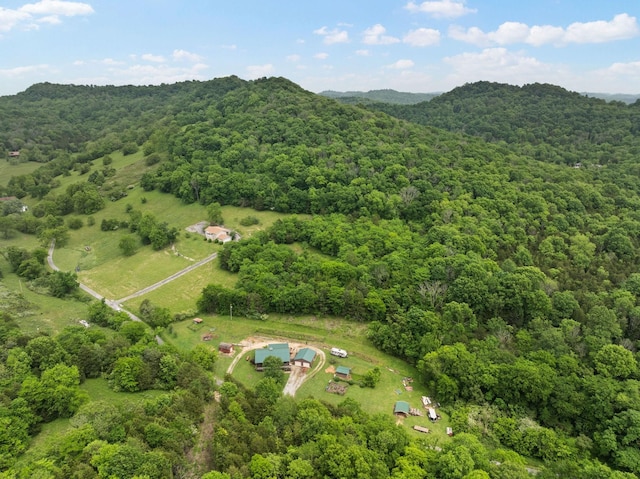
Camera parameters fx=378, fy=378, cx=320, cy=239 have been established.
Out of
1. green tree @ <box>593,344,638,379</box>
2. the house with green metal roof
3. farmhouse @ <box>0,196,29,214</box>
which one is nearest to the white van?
the house with green metal roof

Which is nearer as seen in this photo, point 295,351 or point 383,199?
point 295,351

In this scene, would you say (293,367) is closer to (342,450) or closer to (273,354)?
(273,354)

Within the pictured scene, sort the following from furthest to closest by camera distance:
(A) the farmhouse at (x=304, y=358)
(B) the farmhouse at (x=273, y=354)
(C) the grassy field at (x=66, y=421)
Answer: (A) the farmhouse at (x=304, y=358) < (B) the farmhouse at (x=273, y=354) < (C) the grassy field at (x=66, y=421)

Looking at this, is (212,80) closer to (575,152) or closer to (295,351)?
(575,152)

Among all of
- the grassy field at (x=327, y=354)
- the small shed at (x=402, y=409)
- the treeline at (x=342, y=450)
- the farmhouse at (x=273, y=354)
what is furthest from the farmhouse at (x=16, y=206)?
the small shed at (x=402, y=409)

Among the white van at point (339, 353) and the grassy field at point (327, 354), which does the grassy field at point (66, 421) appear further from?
the white van at point (339, 353)

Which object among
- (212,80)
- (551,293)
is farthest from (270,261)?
(212,80)
